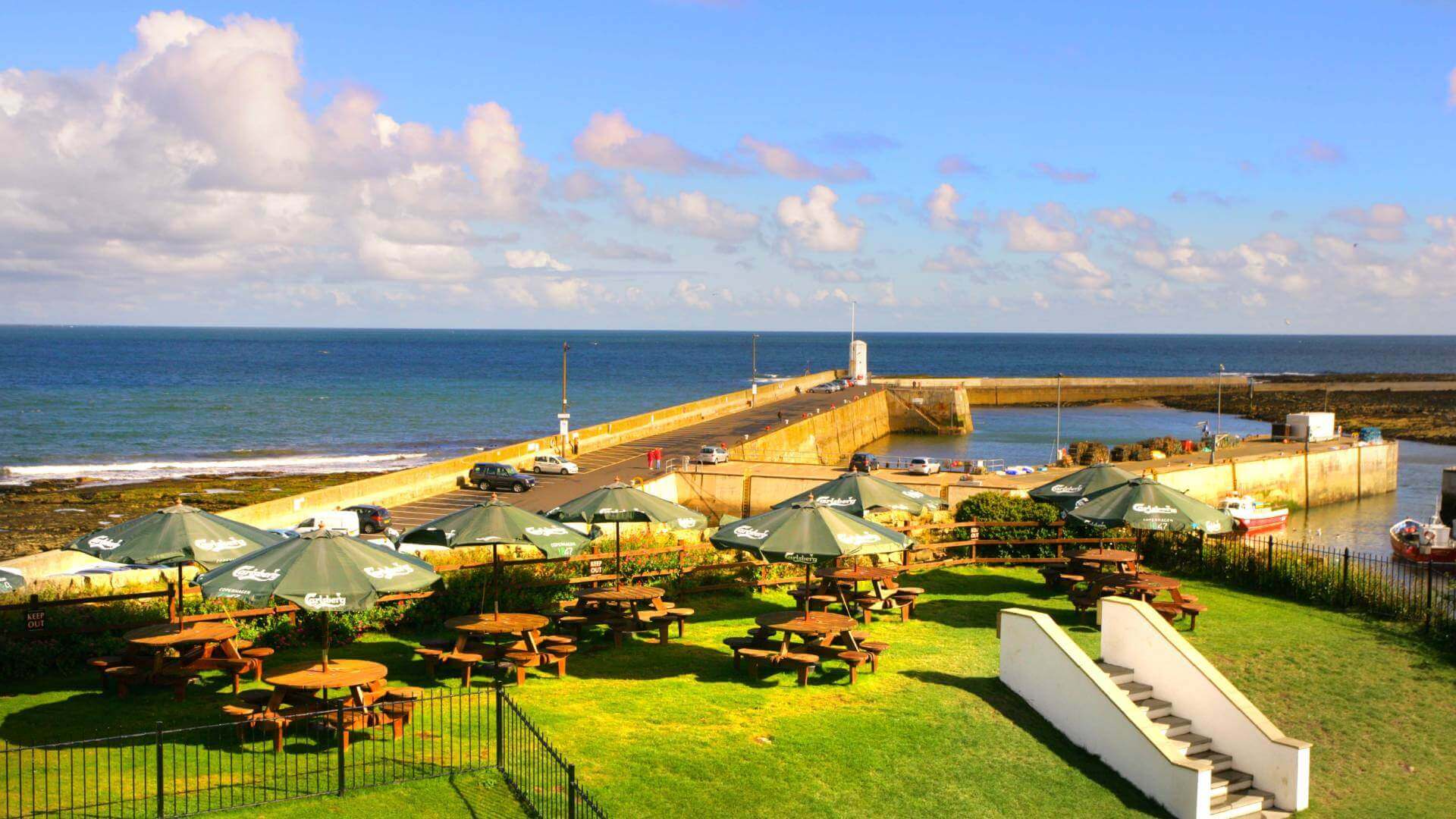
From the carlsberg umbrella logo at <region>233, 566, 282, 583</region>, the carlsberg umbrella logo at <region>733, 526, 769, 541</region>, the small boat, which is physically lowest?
the small boat

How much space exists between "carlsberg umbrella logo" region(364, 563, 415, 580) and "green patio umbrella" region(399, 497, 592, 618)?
98.1 inches

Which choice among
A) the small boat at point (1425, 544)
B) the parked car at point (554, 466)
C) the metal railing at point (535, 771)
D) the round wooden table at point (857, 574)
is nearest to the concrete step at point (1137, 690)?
the round wooden table at point (857, 574)

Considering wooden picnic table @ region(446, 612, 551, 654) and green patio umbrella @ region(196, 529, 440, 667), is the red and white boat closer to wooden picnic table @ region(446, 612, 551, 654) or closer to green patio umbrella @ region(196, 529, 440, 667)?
wooden picnic table @ region(446, 612, 551, 654)

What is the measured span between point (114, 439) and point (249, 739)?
251 ft

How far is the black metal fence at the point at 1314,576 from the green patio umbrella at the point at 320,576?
15.8 m

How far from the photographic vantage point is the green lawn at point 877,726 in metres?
11.5

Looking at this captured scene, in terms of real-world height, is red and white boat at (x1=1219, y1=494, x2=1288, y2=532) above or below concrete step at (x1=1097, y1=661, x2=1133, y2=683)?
below

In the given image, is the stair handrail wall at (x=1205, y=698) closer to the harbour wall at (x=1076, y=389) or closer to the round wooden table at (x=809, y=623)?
the round wooden table at (x=809, y=623)

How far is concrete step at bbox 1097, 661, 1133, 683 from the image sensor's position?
1540 centimetres

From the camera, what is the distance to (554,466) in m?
48.4

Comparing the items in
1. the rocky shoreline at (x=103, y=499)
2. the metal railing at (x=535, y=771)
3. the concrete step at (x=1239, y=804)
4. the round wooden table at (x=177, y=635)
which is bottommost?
the rocky shoreline at (x=103, y=499)

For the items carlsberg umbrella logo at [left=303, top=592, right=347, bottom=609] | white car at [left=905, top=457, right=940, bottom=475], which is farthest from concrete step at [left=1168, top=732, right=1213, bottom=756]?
white car at [left=905, top=457, right=940, bottom=475]

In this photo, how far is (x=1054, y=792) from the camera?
12461 mm

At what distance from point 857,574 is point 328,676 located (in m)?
9.18
